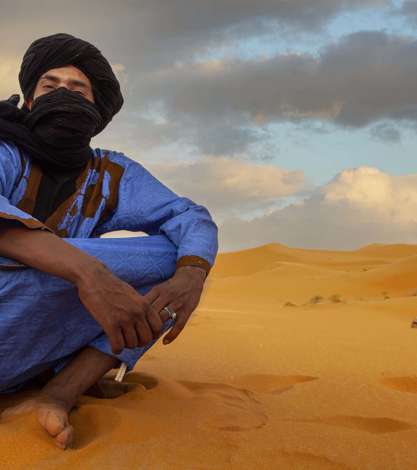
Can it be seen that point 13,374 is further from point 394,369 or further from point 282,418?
point 394,369

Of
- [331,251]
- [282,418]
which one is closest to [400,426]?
[282,418]

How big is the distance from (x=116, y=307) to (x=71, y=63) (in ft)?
5.04

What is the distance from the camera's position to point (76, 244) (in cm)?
271

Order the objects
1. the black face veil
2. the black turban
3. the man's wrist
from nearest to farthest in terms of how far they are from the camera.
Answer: the man's wrist
the black face veil
the black turban

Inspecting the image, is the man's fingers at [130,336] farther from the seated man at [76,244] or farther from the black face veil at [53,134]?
the black face veil at [53,134]

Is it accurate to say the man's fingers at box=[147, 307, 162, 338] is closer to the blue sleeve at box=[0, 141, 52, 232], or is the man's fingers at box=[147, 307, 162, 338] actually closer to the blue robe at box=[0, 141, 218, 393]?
the blue robe at box=[0, 141, 218, 393]

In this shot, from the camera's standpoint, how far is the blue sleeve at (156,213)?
3205mm

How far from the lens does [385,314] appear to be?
9.12m

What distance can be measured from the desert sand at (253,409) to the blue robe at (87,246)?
0.27m

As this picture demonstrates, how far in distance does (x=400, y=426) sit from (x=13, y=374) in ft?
5.60

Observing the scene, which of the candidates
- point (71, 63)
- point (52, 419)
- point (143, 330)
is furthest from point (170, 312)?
point (71, 63)

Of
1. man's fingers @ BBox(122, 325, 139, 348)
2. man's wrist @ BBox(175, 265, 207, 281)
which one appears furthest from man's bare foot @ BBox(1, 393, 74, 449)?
man's wrist @ BBox(175, 265, 207, 281)

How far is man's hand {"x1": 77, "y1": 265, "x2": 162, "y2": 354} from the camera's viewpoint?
8.21ft

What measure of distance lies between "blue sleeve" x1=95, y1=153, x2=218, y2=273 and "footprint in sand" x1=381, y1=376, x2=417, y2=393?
1592mm
